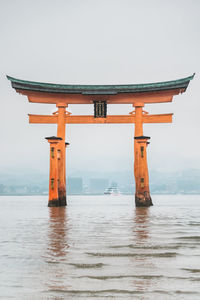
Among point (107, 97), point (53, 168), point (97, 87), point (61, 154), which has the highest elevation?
point (97, 87)

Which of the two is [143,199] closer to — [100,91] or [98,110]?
[98,110]

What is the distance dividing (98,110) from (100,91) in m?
1.18

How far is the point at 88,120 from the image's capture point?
19.7m

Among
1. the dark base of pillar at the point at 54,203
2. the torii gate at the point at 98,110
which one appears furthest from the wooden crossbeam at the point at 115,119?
the dark base of pillar at the point at 54,203

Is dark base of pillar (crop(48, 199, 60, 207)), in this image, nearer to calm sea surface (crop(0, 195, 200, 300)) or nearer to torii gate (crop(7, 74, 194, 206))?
torii gate (crop(7, 74, 194, 206))

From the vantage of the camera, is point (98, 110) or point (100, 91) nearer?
point (100, 91)

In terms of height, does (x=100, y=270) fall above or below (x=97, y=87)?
below

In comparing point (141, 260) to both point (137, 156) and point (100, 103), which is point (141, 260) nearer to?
point (137, 156)

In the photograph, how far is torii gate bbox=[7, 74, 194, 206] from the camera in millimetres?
18406

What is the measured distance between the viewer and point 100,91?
19.0m

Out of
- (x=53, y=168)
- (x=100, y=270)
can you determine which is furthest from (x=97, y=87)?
(x=100, y=270)

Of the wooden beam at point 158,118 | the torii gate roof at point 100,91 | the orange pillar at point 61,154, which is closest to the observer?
the torii gate roof at point 100,91

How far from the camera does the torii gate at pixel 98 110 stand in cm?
1841

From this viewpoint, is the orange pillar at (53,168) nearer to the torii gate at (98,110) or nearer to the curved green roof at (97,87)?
the torii gate at (98,110)
